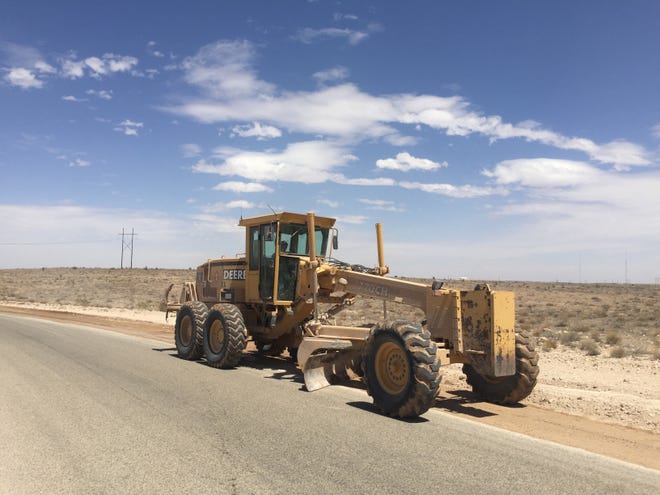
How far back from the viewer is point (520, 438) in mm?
7039

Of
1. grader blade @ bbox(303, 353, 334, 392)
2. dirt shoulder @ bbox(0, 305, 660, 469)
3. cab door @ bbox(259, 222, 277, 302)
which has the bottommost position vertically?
dirt shoulder @ bbox(0, 305, 660, 469)

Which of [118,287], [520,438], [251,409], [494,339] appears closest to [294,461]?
[251,409]

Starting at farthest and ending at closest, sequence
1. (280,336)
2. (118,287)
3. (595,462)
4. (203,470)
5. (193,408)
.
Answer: (118,287)
(280,336)
(193,408)
(595,462)
(203,470)

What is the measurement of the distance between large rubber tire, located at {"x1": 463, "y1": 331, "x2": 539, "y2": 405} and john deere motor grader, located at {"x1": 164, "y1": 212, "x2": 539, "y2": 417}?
0.05ft

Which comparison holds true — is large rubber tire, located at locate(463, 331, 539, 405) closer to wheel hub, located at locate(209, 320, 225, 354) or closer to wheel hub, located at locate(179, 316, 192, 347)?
wheel hub, located at locate(209, 320, 225, 354)

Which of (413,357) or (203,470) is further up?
(413,357)

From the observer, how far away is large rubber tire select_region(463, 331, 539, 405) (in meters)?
8.76

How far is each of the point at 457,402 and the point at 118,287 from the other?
2140 inches

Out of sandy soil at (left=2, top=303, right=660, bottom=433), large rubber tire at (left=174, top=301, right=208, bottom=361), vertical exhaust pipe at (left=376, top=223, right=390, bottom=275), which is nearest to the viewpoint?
sandy soil at (left=2, top=303, right=660, bottom=433)

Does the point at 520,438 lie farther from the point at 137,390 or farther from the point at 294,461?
the point at 137,390

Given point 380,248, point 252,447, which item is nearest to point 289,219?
point 380,248

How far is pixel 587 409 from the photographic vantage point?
8.93 metres

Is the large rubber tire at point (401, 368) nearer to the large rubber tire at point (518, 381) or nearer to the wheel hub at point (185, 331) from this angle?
the large rubber tire at point (518, 381)

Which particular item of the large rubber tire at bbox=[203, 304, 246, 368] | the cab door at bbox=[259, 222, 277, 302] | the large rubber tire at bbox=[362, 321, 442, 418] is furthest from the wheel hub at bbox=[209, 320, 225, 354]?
the large rubber tire at bbox=[362, 321, 442, 418]
